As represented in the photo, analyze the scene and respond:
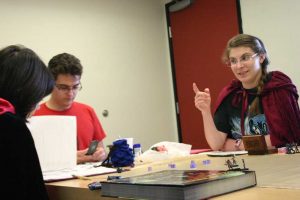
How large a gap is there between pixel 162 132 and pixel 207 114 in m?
2.08

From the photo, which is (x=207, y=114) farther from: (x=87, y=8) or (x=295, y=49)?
(x=87, y=8)

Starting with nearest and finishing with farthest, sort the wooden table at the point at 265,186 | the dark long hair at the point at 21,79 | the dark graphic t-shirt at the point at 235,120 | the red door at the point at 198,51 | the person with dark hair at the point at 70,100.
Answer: the wooden table at the point at 265,186
the dark long hair at the point at 21,79
the dark graphic t-shirt at the point at 235,120
the person with dark hair at the point at 70,100
the red door at the point at 198,51

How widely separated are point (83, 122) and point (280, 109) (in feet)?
3.92

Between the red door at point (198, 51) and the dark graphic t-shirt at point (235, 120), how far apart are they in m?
1.51

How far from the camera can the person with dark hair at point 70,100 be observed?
7.13 ft

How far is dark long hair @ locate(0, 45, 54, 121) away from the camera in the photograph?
105cm

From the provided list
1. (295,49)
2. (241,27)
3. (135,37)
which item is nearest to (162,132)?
(135,37)

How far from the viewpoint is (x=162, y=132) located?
4.01 metres

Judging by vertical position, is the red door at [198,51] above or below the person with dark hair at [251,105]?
above

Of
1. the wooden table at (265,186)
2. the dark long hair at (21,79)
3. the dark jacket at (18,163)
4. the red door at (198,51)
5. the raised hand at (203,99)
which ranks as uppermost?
the red door at (198,51)

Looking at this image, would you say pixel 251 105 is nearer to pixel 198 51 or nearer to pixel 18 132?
pixel 18 132

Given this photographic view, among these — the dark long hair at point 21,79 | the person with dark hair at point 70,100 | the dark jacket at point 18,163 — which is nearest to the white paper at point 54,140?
the dark long hair at point 21,79

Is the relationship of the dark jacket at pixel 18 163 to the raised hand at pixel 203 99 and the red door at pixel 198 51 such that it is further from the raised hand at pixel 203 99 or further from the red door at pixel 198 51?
the red door at pixel 198 51

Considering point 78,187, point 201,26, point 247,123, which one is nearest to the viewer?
point 78,187
